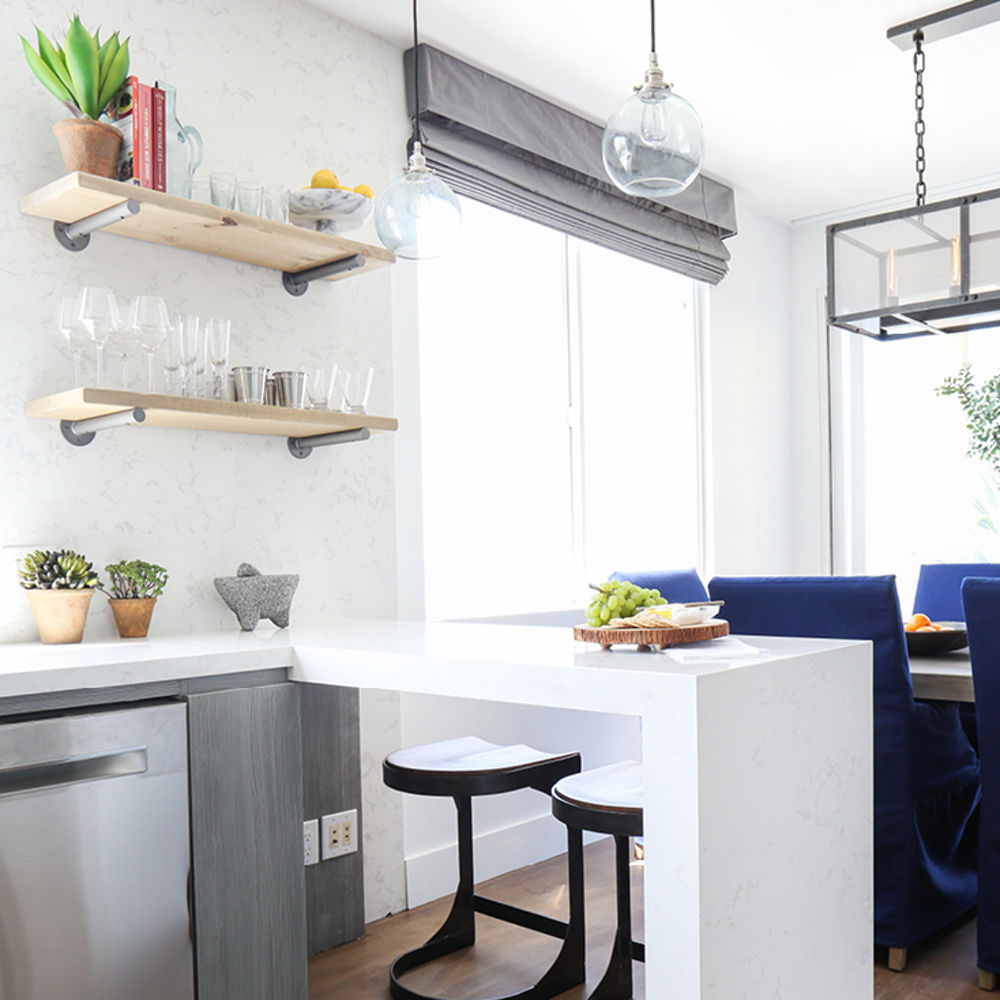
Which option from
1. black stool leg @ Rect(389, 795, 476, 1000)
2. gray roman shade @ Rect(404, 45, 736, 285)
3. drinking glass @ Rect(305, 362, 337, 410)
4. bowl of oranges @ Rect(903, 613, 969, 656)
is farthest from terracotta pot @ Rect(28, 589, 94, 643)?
bowl of oranges @ Rect(903, 613, 969, 656)

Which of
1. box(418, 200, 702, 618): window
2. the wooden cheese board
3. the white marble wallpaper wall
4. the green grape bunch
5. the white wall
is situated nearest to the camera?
the wooden cheese board

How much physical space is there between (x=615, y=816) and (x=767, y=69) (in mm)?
2584

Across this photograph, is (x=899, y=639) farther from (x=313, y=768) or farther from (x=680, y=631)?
(x=313, y=768)

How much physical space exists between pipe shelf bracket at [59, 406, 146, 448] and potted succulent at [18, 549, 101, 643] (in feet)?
0.89

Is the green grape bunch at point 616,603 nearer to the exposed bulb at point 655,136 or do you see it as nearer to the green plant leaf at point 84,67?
the exposed bulb at point 655,136

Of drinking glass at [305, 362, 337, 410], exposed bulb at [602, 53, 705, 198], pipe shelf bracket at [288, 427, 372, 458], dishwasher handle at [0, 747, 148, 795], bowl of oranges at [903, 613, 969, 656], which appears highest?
exposed bulb at [602, 53, 705, 198]

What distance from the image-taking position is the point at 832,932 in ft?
5.56

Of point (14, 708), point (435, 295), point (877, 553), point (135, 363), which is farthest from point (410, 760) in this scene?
point (877, 553)

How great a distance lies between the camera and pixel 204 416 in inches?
86.5

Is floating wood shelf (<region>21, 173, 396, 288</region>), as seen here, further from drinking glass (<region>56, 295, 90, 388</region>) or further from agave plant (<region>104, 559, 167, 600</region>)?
agave plant (<region>104, 559, 167, 600</region>)

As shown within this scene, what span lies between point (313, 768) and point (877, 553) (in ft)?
10.4

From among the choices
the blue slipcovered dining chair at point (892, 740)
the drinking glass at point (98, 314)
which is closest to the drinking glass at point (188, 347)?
the drinking glass at point (98, 314)

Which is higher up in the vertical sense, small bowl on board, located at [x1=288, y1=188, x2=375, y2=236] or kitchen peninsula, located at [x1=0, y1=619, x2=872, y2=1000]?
small bowl on board, located at [x1=288, y1=188, x2=375, y2=236]

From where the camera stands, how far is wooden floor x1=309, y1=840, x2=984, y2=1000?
91.0 inches
